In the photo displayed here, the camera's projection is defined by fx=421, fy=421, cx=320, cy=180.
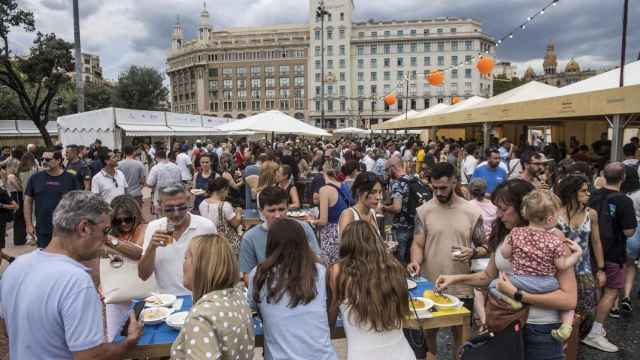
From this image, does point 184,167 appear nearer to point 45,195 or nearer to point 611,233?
point 45,195

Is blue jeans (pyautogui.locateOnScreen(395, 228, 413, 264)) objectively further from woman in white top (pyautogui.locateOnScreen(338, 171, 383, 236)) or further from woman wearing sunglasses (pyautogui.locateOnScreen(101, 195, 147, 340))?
woman wearing sunglasses (pyautogui.locateOnScreen(101, 195, 147, 340))

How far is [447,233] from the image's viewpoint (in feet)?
11.3

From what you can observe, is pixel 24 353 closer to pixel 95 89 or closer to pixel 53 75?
pixel 53 75

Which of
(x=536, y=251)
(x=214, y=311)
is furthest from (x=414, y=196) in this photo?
(x=214, y=311)

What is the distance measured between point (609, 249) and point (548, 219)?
6.92ft

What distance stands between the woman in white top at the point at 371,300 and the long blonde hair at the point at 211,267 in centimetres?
63

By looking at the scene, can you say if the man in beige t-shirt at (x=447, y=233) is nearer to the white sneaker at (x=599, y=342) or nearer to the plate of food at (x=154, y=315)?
the white sneaker at (x=599, y=342)

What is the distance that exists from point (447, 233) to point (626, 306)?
285cm

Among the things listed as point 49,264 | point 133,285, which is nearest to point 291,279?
point 49,264

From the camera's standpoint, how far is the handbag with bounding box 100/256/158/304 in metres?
2.97

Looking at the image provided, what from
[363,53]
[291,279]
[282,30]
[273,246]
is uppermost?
[282,30]

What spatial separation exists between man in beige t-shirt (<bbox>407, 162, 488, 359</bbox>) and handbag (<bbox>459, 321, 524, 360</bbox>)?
97 centimetres

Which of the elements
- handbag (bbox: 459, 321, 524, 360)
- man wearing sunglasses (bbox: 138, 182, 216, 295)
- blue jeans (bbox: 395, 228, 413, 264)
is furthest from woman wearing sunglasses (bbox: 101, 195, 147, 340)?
blue jeans (bbox: 395, 228, 413, 264)

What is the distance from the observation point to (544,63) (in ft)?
323
